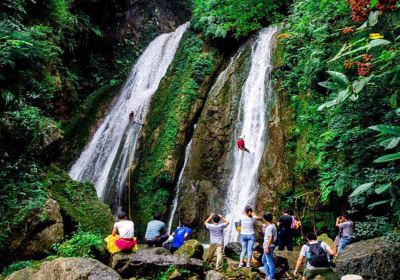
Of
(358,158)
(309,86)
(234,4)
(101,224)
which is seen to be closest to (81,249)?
(101,224)

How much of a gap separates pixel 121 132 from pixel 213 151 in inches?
220

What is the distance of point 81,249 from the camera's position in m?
7.15

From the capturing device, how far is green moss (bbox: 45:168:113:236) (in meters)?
9.09

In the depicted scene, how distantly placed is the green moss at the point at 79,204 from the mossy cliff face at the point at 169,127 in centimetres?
323

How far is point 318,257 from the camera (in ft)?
16.6

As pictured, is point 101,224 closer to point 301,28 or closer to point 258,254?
point 258,254

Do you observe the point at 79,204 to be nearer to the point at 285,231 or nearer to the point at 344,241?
the point at 285,231

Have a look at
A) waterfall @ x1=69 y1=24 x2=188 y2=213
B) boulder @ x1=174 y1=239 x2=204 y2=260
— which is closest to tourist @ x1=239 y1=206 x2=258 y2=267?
boulder @ x1=174 y1=239 x2=204 y2=260

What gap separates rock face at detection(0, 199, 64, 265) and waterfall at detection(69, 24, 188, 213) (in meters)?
5.58

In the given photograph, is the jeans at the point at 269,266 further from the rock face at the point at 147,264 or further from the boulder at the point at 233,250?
the boulder at the point at 233,250

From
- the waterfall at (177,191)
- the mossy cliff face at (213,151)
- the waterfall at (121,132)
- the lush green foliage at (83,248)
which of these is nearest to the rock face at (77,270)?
the lush green foliage at (83,248)

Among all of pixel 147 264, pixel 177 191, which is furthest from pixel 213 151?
pixel 147 264

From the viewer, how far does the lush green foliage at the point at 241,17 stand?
637 inches

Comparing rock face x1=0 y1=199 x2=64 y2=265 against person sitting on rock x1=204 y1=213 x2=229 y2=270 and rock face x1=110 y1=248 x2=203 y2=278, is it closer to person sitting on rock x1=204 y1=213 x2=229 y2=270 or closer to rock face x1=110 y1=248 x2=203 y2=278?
rock face x1=110 y1=248 x2=203 y2=278
